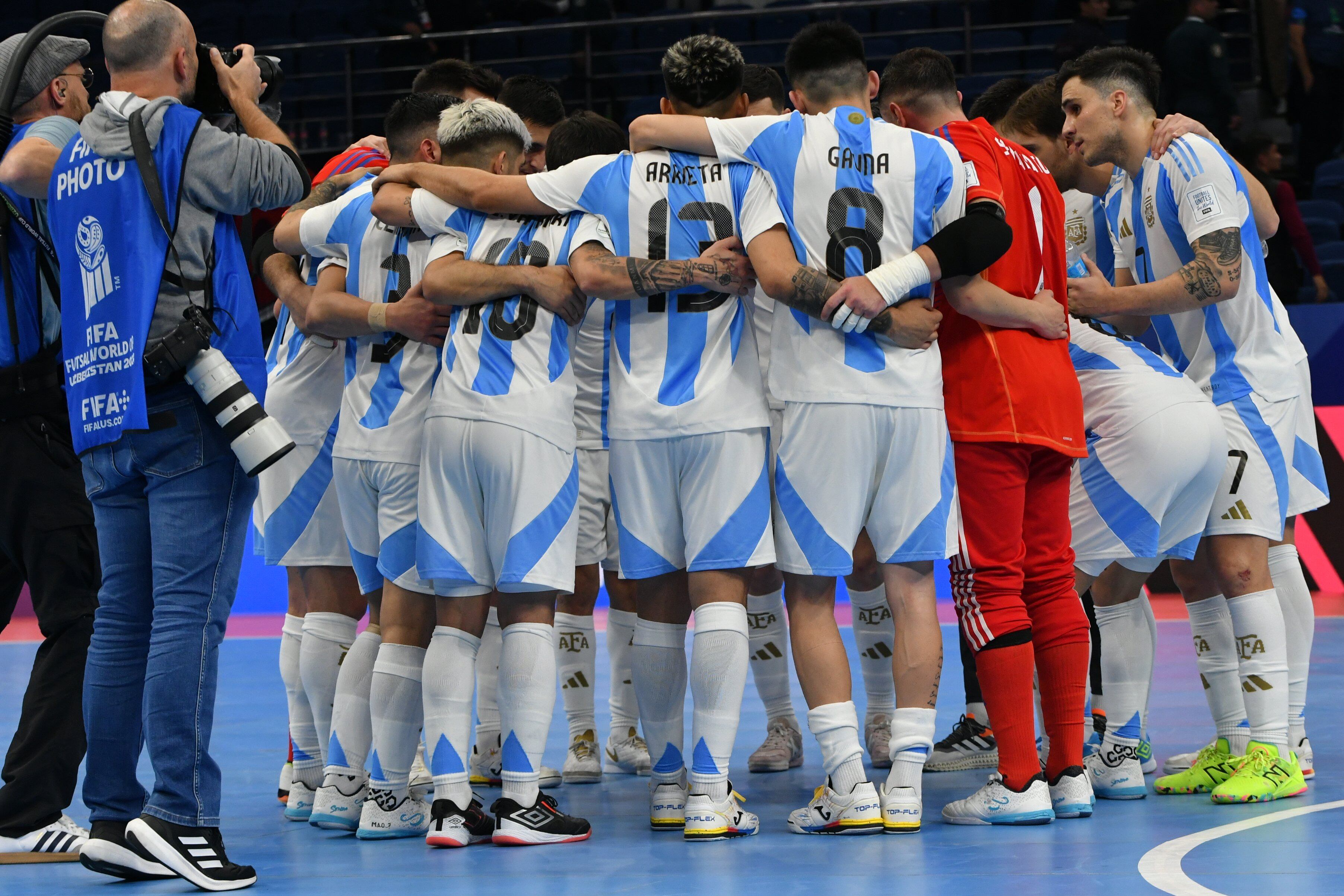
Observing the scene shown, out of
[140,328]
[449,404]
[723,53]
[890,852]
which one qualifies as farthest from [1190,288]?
[140,328]

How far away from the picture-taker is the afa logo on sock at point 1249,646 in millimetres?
4918

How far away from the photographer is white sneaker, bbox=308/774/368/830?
4.76 m

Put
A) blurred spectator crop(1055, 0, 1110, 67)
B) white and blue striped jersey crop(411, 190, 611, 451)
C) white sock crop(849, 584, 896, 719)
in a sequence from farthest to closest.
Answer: blurred spectator crop(1055, 0, 1110, 67), white sock crop(849, 584, 896, 719), white and blue striped jersey crop(411, 190, 611, 451)

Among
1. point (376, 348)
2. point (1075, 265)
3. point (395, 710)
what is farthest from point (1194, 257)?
point (395, 710)

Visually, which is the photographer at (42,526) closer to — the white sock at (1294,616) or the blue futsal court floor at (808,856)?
the blue futsal court floor at (808,856)

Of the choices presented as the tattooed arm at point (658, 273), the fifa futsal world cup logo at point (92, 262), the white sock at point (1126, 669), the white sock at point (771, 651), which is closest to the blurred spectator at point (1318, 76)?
the white sock at point (1126, 669)

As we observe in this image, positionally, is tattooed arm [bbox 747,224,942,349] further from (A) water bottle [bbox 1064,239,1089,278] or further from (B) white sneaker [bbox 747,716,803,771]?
(B) white sneaker [bbox 747,716,803,771]

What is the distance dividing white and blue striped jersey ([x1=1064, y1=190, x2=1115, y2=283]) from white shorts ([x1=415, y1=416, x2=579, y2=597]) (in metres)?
2.64

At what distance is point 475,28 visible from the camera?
15742 millimetres

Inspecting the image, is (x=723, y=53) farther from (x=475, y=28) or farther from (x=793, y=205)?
(x=475, y=28)

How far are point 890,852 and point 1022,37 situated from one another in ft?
37.9

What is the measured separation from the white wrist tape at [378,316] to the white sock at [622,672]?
1.68m

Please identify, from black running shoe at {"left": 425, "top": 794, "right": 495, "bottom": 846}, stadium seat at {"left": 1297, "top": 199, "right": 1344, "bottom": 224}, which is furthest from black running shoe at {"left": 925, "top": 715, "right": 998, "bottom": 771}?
stadium seat at {"left": 1297, "top": 199, "right": 1344, "bottom": 224}

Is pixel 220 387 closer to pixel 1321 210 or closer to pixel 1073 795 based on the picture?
pixel 1073 795
